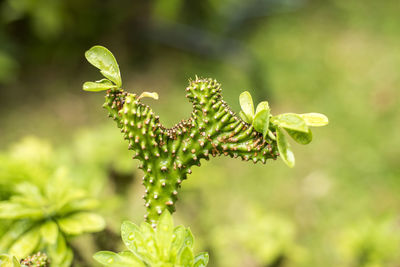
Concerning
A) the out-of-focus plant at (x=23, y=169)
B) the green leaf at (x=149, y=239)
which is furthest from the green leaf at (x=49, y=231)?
the green leaf at (x=149, y=239)

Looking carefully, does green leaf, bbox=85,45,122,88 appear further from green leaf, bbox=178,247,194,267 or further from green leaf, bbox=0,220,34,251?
green leaf, bbox=0,220,34,251

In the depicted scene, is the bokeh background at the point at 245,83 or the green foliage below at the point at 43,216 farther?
the bokeh background at the point at 245,83

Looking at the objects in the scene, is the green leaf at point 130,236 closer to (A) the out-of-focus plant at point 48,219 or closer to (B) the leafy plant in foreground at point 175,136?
(B) the leafy plant in foreground at point 175,136

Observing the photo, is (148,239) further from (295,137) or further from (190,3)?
(190,3)

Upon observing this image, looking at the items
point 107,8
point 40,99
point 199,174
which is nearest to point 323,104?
point 199,174

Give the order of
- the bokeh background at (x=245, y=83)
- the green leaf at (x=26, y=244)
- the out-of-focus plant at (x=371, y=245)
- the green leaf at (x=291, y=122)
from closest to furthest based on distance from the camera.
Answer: the green leaf at (x=291, y=122) < the green leaf at (x=26, y=244) < the out-of-focus plant at (x=371, y=245) < the bokeh background at (x=245, y=83)

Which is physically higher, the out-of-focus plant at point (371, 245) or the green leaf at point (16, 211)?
the out-of-focus plant at point (371, 245)

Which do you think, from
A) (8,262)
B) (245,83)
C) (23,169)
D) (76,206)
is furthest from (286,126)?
(245,83)
